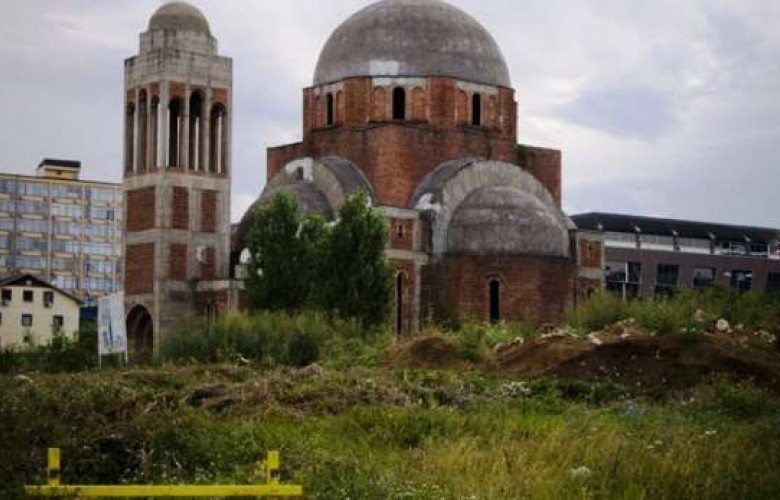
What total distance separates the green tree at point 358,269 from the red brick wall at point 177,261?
5826mm

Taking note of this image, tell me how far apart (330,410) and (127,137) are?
30.1 metres

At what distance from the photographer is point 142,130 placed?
4553 cm

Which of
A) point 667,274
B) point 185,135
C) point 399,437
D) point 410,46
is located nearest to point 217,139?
point 185,135

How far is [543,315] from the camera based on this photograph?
45.1m

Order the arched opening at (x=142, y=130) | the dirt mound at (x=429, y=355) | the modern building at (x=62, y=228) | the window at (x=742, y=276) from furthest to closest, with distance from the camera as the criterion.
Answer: the modern building at (x=62, y=228) < the window at (x=742, y=276) < the arched opening at (x=142, y=130) < the dirt mound at (x=429, y=355)

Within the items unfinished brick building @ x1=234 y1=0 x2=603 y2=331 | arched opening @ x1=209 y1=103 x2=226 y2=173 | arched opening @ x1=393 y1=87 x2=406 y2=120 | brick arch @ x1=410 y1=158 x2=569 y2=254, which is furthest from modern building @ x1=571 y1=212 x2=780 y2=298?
arched opening @ x1=209 y1=103 x2=226 y2=173

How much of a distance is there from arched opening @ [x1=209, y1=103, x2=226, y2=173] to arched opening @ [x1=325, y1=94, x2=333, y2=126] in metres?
3.80

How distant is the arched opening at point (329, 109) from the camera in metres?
48.1

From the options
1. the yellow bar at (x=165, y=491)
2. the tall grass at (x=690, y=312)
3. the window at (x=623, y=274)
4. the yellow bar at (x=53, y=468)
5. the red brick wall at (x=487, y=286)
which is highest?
the window at (x=623, y=274)

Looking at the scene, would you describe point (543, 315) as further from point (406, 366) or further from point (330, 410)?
point (330, 410)

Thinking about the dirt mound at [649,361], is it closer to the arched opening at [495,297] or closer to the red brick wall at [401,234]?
the red brick wall at [401,234]

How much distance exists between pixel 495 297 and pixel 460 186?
12.1ft

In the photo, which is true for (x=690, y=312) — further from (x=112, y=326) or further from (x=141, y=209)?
(x=141, y=209)

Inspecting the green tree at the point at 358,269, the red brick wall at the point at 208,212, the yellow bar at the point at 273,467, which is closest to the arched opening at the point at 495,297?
the green tree at the point at 358,269
